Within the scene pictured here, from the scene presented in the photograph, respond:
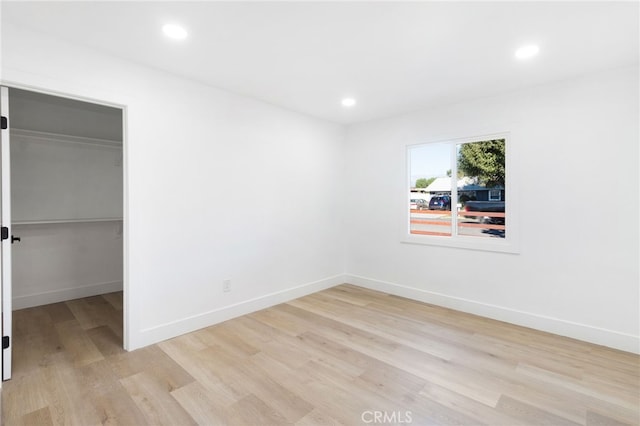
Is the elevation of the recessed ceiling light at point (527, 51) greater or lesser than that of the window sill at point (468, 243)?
greater

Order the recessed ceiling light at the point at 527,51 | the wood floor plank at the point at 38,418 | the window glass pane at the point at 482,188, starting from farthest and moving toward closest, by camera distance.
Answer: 1. the window glass pane at the point at 482,188
2. the recessed ceiling light at the point at 527,51
3. the wood floor plank at the point at 38,418

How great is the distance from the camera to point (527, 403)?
2021 millimetres

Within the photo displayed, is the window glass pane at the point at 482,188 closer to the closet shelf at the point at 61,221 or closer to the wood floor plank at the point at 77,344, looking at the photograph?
the wood floor plank at the point at 77,344

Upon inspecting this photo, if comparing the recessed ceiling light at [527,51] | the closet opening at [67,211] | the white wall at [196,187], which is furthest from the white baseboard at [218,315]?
the recessed ceiling light at [527,51]

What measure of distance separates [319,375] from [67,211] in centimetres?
404

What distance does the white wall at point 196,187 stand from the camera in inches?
99.7

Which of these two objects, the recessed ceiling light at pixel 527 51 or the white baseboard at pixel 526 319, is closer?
the recessed ceiling light at pixel 527 51

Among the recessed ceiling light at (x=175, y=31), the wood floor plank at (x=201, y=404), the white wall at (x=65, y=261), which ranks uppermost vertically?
the recessed ceiling light at (x=175, y=31)

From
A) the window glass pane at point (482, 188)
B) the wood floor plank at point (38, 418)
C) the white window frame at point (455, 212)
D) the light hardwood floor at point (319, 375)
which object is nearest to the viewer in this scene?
the wood floor plank at point (38, 418)

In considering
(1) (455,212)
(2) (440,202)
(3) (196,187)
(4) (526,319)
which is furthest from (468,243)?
(3) (196,187)

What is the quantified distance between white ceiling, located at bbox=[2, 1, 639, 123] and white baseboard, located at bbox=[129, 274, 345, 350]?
7.96 ft

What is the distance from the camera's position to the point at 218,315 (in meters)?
3.34

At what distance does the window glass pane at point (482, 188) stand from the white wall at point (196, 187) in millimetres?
1976

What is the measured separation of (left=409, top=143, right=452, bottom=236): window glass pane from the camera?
3980 mm
